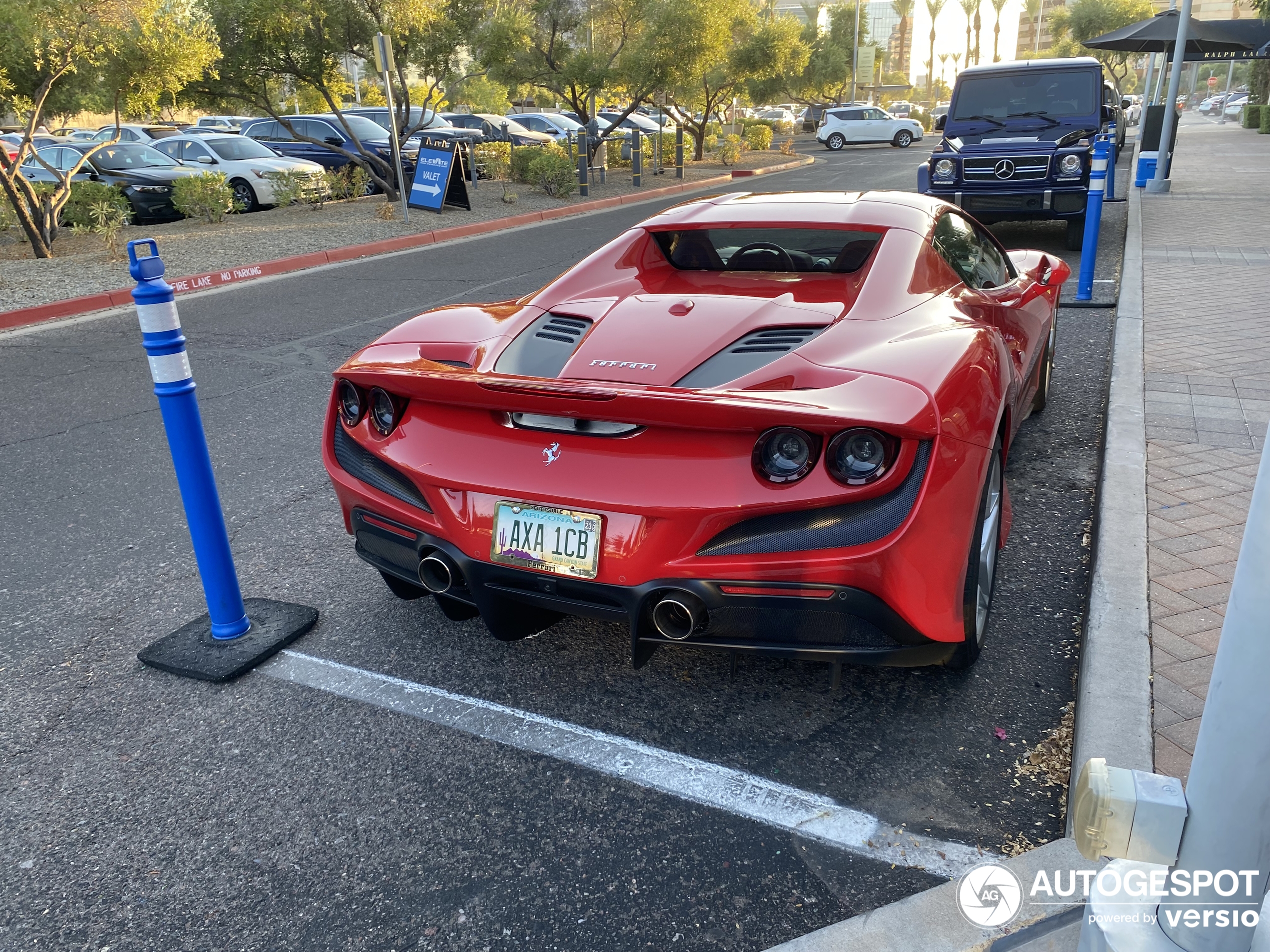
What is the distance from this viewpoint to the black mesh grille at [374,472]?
2873 millimetres

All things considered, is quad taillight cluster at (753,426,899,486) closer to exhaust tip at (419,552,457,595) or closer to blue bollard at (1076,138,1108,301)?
exhaust tip at (419,552,457,595)

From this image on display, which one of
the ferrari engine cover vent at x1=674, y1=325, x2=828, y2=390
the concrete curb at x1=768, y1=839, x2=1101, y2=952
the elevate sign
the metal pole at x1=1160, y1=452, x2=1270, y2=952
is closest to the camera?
the metal pole at x1=1160, y1=452, x2=1270, y2=952

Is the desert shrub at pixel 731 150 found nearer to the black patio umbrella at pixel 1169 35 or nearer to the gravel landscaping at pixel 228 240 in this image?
the gravel landscaping at pixel 228 240

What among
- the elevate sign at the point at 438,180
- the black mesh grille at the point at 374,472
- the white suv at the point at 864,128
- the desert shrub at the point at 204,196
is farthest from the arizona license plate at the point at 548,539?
the white suv at the point at 864,128

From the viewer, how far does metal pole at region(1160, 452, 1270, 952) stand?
1.49 metres

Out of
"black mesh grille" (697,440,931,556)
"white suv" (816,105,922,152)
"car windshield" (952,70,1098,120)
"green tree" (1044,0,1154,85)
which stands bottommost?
"white suv" (816,105,922,152)

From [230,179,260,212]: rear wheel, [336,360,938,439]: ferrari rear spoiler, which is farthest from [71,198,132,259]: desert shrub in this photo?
[336,360,938,439]: ferrari rear spoiler

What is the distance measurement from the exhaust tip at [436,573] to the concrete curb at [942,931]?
1340 millimetres

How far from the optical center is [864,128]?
3838 cm

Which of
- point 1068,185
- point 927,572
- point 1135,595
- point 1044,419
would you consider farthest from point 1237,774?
point 1068,185

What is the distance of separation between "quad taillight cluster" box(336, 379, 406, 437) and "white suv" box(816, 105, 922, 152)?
3791cm

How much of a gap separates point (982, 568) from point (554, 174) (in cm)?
1718

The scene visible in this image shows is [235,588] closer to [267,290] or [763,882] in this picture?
[763,882]

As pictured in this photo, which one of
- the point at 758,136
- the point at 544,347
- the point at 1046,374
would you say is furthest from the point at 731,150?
the point at 544,347
